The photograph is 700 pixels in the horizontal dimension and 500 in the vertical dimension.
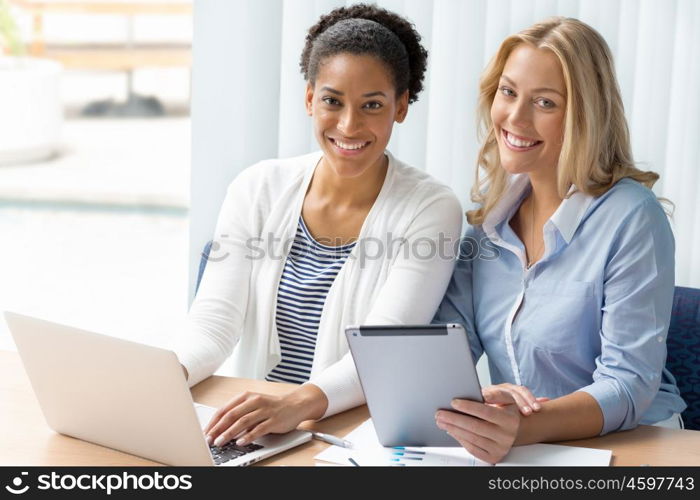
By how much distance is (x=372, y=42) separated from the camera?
6.21ft

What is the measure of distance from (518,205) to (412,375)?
674 mm

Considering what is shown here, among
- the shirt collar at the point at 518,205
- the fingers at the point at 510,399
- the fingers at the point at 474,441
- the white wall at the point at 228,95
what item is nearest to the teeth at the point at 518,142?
the shirt collar at the point at 518,205

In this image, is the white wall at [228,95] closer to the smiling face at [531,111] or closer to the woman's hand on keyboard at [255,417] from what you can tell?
the smiling face at [531,111]

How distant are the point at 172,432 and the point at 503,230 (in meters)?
0.84

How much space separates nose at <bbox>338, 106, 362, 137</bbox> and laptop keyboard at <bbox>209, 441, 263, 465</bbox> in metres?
0.71

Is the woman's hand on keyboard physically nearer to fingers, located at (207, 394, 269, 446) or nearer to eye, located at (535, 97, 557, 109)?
fingers, located at (207, 394, 269, 446)

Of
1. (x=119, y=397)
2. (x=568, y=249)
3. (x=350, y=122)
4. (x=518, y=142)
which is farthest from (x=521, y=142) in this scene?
(x=119, y=397)

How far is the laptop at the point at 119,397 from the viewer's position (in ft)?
4.28

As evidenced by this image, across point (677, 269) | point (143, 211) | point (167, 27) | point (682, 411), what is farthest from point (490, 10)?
point (167, 27)

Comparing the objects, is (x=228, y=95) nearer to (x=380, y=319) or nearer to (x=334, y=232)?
(x=334, y=232)

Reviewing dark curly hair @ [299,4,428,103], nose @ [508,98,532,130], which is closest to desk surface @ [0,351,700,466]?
nose @ [508,98,532,130]

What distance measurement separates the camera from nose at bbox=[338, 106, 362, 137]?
1884mm

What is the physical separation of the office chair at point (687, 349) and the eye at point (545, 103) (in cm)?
49

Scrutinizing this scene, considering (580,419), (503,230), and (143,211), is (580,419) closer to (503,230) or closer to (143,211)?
(503,230)
